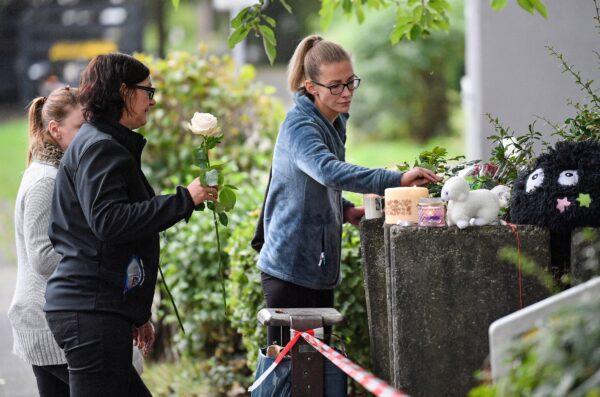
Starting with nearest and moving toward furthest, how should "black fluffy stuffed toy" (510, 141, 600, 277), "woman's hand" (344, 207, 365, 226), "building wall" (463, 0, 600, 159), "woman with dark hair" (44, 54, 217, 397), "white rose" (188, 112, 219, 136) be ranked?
"black fluffy stuffed toy" (510, 141, 600, 277)
"woman with dark hair" (44, 54, 217, 397)
"white rose" (188, 112, 219, 136)
"woman's hand" (344, 207, 365, 226)
"building wall" (463, 0, 600, 159)

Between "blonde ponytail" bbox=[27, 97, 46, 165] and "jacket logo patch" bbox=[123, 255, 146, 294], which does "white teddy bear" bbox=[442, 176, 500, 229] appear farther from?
"blonde ponytail" bbox=[27, 97, 46, 165]

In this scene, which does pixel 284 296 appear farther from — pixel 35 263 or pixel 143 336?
pixel 35 263

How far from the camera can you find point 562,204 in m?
3.68

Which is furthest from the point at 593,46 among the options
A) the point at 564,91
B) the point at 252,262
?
the point at 252,262

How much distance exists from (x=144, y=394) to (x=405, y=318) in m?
1.13

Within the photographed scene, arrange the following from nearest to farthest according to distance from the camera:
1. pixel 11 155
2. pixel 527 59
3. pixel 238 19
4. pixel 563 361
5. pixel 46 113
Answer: pixel 563 361
pixel 46 113
pixel 238 19
pixel 527 59
pixel 11 155

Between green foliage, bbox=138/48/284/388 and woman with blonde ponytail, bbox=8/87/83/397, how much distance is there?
2.01m

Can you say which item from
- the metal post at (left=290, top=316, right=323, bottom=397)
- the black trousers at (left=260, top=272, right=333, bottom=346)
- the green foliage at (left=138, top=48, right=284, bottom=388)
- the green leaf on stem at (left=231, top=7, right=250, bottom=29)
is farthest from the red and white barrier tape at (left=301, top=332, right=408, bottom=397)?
the green foliage at (left=138, top=48, right=284, bottom=388)

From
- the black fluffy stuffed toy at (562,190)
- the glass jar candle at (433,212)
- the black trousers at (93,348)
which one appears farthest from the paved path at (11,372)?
the black fluffy stuffed toy at (562,190)

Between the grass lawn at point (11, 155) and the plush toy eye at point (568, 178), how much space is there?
1272cm

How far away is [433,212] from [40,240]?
1.65 meters

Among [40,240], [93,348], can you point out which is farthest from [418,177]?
[40,240]

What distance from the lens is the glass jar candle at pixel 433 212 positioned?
3.88m

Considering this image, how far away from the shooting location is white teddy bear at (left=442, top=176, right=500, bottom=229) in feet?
12.4
